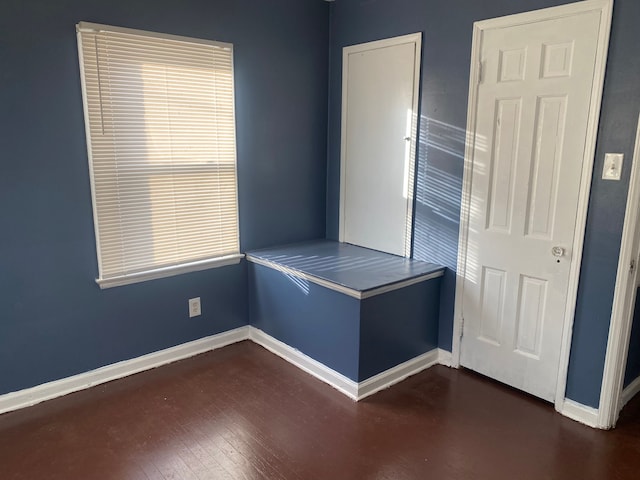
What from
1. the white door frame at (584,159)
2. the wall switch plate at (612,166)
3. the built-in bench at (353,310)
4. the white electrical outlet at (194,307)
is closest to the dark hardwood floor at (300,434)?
the built-in bench at (353,310)

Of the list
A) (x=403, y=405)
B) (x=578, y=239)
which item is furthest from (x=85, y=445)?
(x=578, y=239)

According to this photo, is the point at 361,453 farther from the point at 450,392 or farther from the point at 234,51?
the point at 234,51

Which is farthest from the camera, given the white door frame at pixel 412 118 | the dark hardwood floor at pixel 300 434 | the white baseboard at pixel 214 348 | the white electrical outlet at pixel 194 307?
the white electrical outlet at pixel 194 307

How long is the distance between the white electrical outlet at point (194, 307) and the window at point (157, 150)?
219 mm

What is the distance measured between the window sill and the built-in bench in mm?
168

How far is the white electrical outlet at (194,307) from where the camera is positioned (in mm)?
3084

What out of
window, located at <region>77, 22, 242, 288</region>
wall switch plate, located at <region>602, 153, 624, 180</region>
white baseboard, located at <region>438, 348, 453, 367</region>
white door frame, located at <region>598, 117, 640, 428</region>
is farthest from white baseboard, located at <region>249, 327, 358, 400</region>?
wall switch plate, located at <region>602, 153, 624, 180</region>

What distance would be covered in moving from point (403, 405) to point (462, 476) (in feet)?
1.90

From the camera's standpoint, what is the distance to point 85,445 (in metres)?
2.20

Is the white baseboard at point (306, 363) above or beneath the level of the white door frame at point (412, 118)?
beneath

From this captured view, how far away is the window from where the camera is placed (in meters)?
2.55

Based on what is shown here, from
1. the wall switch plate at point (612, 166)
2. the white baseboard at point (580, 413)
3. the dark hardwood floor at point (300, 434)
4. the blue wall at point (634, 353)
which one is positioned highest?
the wall switch plate at point (612, 166)

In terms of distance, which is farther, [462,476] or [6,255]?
[6,255]

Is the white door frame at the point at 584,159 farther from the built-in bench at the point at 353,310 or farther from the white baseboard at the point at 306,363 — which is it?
the white baseboard at the point at 306,363
